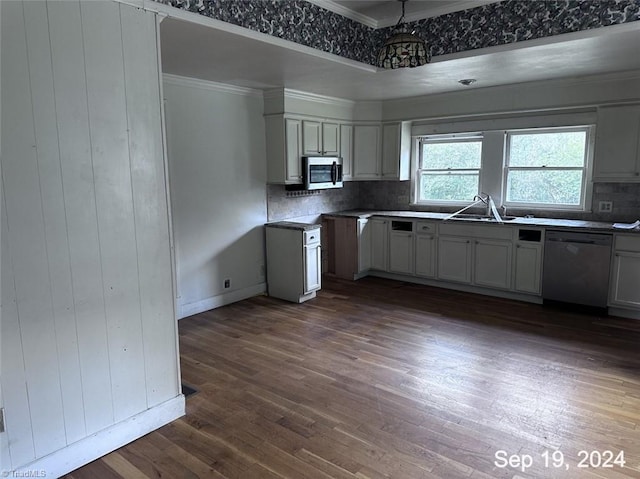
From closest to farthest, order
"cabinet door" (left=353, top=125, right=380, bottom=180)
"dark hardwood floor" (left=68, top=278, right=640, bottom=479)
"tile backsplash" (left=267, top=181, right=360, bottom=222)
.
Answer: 1. "dark hardwood floor" (left=68, top=278, right=640, bottom=479)
2. "tile backsplash" (left=267, top=181, right=360, bottom=222)
3. "cabinet door" (left=353, top=125, right=380, bottom=180)

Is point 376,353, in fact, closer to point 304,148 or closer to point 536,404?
point 536,404

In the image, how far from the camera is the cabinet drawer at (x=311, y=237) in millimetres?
4777

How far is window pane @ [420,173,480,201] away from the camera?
18.6 ft

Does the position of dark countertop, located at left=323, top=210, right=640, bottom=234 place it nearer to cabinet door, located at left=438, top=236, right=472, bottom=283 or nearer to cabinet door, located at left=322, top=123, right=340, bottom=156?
cabinet door, located at left=438, top=236, right=472, bottom=283

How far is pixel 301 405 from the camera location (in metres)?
2.81

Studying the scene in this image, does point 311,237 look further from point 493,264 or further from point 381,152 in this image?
point 493,264

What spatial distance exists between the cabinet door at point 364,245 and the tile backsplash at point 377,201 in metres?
0.60

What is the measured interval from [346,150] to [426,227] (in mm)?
1485

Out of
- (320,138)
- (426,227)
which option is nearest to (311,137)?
(320,138)

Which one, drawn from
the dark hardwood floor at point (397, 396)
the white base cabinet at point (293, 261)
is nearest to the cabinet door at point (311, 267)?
the white base cabinet at point (293, 261)

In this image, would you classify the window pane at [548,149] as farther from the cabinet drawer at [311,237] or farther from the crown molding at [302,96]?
the cabinet drawer at [311,237]

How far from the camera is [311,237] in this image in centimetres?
485

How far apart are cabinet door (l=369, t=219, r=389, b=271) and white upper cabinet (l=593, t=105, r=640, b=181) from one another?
2404 mm

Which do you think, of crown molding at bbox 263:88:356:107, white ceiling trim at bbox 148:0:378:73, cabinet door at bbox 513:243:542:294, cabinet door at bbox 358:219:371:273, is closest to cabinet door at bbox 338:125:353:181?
crown molding at bbox 263:88:356:107
